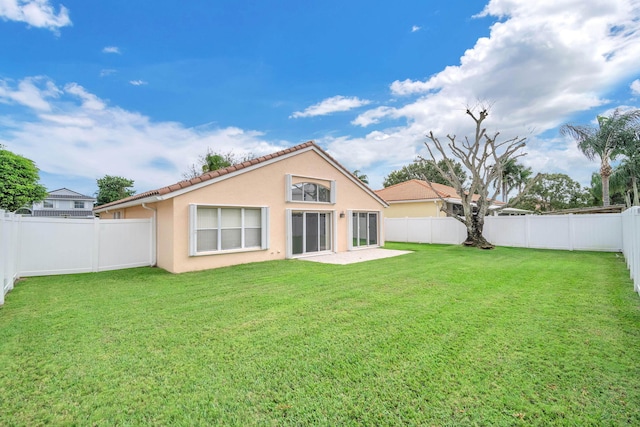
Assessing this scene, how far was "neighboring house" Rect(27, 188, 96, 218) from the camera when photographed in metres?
45.3

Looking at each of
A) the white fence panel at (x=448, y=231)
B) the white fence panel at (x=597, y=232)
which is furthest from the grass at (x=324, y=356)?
the white fence panel at (x=448, y=231)

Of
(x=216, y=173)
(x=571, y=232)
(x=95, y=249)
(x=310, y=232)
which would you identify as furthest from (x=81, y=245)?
(x=571, y=232)

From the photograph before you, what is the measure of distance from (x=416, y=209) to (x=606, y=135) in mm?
13915

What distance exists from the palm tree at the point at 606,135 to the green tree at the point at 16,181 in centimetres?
4643

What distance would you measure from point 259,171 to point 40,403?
34.5 ft

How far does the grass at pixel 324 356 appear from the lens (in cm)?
287

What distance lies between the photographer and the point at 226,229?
11.9m

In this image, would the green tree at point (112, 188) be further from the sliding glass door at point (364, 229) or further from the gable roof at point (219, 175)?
the sliding glass door at point (364, 229)

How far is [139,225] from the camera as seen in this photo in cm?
1177

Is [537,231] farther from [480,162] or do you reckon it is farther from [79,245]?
[79,245]

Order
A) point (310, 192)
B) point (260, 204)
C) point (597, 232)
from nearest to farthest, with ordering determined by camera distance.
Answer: point (260, 204)
point (310, 192)
point (597, 232)

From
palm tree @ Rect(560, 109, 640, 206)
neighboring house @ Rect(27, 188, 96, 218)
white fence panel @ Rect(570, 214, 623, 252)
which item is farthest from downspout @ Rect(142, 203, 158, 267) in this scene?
neighboring house @ Rect(27, 188, 96, 218)

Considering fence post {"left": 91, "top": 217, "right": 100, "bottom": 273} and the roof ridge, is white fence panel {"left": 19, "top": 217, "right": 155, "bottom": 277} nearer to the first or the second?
fence post {"left": 91, "top": 217, "right": 100, "bottom": 273}

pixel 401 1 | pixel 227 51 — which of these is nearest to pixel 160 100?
pixel 227 51
